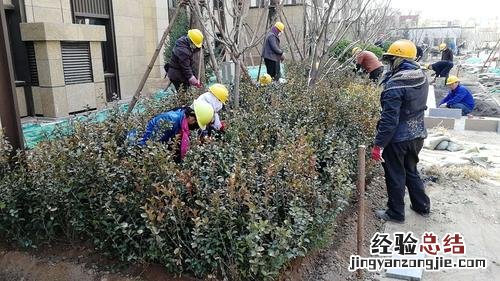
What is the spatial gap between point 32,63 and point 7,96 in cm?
453

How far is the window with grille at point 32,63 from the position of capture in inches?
286

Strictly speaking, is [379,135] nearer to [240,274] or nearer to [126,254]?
[240,274]

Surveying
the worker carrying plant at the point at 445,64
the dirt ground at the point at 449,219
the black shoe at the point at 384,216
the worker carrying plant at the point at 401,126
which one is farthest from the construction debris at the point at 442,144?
the worker carrying plant at the point at 445,64

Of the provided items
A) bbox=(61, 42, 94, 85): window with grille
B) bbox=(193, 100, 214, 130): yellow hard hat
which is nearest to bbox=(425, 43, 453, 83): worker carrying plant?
bbox=(61, 42, 94, 85): window with grille

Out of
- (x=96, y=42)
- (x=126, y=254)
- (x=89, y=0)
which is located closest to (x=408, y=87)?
(x=126, y=254)

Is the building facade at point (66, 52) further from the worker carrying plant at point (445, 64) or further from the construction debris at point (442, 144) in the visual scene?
the worker carrying plant at point (445, 64)

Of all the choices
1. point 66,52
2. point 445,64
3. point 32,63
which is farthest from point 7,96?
point 445,64

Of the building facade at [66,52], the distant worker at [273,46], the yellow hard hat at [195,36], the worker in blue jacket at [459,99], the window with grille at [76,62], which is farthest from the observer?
the worker in blue jacket at [459,99]

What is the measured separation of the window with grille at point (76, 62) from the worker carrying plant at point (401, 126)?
19.4 ft

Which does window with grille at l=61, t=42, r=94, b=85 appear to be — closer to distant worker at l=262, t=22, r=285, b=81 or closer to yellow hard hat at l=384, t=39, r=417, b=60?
distant worker at l=262, t=22, r=285, b=81

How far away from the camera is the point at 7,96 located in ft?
11.0

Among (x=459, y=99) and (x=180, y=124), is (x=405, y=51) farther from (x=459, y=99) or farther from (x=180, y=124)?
(x=459, y=99)

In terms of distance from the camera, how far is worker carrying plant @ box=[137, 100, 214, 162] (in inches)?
142

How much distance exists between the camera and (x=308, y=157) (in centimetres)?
322
